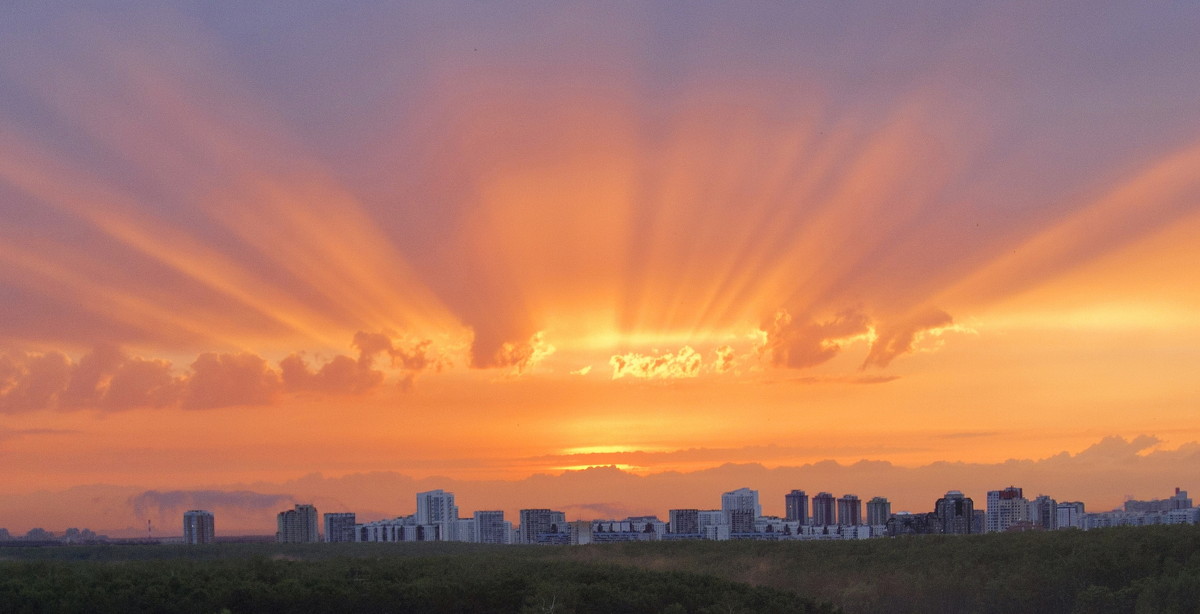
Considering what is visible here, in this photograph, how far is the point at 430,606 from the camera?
2161cm

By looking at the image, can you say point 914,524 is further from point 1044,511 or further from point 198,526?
point 198,526

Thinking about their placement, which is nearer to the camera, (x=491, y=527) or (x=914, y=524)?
(x=914, y=524)

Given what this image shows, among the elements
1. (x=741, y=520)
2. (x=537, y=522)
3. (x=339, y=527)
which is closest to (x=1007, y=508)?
(x=741, y=520)

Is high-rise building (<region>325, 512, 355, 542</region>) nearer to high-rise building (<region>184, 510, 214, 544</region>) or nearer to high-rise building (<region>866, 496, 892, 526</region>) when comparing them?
high-rise building (<region>184, 510, 214, 544</region>)

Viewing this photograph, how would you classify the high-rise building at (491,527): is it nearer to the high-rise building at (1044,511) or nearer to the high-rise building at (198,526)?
the high-rise building at (198,526)

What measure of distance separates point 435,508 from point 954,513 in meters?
62.8

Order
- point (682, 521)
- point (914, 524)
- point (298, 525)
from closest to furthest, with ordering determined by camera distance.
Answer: point (914, 524) < point (298, 525) < point (682, 521)

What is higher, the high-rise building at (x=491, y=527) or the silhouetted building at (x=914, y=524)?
the silhouetted building at (x=914, y=524)

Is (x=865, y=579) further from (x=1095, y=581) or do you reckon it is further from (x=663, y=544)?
(x=663, y=544)

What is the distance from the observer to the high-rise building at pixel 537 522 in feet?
411

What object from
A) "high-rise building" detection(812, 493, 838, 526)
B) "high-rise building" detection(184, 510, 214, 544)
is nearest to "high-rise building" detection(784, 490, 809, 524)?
Answer: "high-rise building" detection(812, 493, 838, 526)

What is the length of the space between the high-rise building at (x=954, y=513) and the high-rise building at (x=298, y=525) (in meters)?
66.5

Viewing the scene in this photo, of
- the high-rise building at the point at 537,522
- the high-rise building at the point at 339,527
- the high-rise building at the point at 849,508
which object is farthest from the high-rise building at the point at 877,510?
the high-rise building at the point at 339,527

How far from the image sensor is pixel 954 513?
326ft
